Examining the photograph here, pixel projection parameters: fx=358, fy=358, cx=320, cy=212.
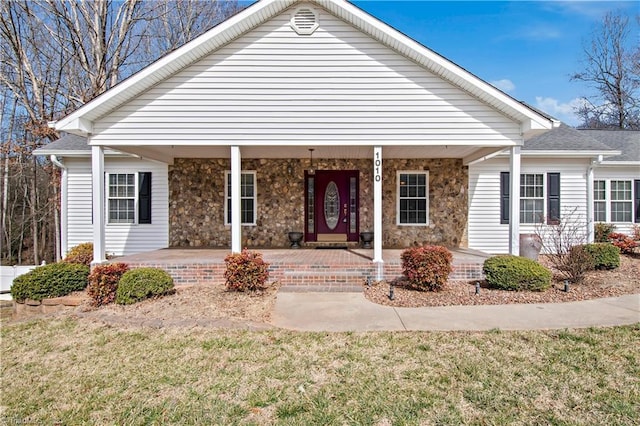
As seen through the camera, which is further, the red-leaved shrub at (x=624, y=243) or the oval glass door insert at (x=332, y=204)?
the oval glass door insert at (x=332, y=204)

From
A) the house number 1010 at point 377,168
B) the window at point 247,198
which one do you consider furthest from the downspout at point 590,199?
the window at point 247,198

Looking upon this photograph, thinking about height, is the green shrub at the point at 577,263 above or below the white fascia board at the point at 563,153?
below

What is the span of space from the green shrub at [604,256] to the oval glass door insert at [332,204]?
6.73m

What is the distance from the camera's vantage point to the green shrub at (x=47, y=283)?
6.91 metres

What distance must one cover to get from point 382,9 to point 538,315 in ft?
37.8

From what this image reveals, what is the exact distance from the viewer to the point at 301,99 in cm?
811

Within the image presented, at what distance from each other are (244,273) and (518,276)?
5.36 meters

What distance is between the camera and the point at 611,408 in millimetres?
3088

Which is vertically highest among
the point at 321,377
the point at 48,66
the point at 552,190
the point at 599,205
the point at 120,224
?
the point at 48,66

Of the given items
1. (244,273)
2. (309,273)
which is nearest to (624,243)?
(309,273)

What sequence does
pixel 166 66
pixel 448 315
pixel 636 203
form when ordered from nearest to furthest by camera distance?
pixel 448 315 < pixel 166 66 < pixel 636 203

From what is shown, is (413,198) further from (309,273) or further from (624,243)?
(624,243)

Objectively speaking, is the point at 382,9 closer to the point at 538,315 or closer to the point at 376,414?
the point at 538,315

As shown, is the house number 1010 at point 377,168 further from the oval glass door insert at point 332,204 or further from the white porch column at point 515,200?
the oval glass door insert at point 332,204
